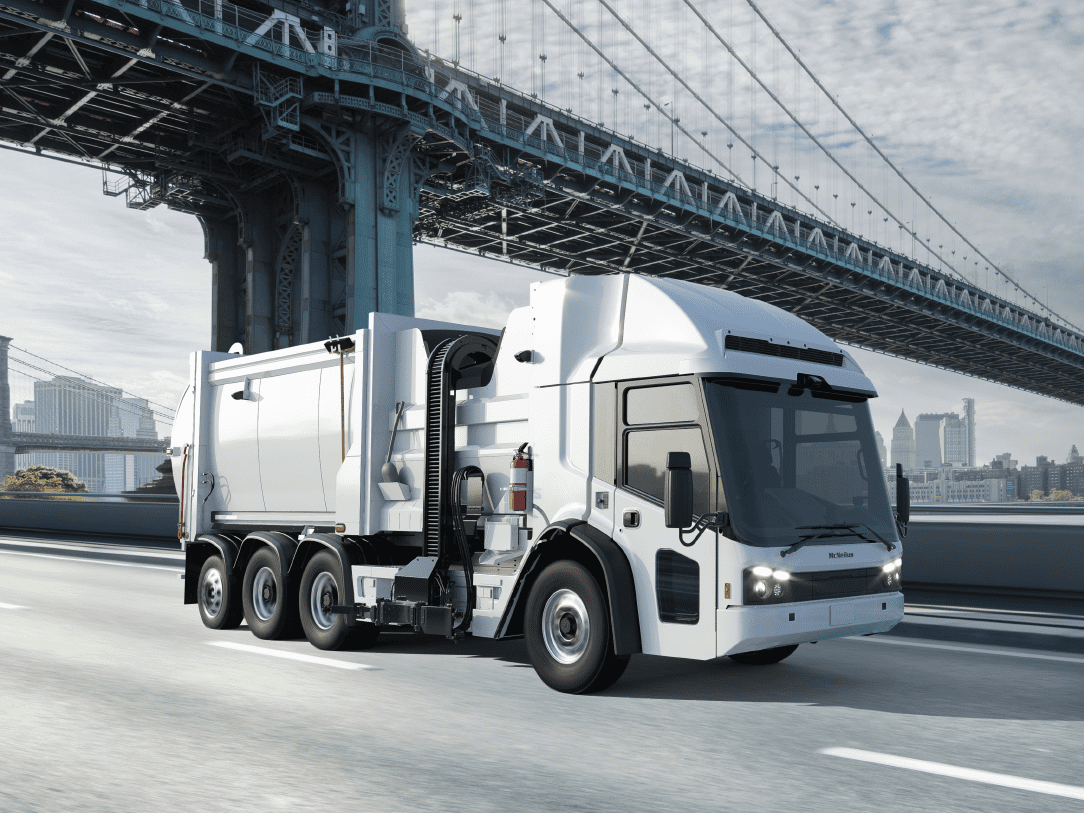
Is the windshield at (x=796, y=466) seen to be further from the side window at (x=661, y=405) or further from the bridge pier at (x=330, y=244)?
the bridge pier at (x=330, y=244)

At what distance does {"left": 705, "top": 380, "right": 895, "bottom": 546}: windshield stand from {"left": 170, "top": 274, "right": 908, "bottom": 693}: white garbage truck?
1cm

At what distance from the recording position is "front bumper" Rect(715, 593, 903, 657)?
6414mm

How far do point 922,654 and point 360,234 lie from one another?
32578 millimetres

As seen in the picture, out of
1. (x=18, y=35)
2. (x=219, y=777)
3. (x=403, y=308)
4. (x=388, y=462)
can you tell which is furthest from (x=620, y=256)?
(x=219, y=777)

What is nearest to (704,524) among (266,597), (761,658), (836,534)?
(836,534)

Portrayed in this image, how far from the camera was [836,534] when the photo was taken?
23.3ft

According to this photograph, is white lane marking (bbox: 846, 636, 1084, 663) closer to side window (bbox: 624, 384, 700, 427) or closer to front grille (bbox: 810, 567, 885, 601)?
front grille (bbox: 810, 567, 885, 601)

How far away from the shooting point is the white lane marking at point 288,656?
8422 millimetres

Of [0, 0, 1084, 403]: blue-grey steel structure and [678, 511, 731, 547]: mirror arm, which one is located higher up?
[0, 0, 1084, 403]: blue-grey steel structure

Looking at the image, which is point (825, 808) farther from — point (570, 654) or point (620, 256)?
point (620, 256)

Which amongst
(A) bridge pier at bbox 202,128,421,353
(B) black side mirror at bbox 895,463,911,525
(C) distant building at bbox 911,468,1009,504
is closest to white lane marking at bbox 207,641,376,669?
(B) black side mirror at bbox 895,463,911,525

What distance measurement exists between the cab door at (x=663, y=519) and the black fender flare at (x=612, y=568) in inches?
2.4

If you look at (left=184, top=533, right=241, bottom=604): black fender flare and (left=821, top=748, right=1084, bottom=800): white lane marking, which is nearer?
(left=821, top=748, right=1084, bottom=800): white lane marking

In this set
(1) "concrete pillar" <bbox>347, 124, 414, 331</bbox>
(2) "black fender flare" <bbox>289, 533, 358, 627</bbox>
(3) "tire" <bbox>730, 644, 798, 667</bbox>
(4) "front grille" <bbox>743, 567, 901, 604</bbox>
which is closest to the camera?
(4) "front grille" <bbox>743, 567, 901, 604</bbox>
